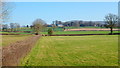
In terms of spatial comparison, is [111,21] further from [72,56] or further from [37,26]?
[72,56]

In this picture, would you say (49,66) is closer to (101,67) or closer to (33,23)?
(101,67)

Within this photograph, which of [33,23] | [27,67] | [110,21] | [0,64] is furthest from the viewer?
[33,23]

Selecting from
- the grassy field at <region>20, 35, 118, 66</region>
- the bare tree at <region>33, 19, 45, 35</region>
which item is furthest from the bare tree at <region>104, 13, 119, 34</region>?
the grassy field at <region>20, 35, 118, 66</region>

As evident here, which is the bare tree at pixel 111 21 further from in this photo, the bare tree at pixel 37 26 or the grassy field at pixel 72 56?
the grassy field at pixel 72 56

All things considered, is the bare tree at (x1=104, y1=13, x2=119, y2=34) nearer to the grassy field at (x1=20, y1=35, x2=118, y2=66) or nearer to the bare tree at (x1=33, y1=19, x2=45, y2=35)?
the bare tree at (x1=33, y1=19, x2=45, y2=35)

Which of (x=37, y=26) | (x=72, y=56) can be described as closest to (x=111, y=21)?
(x=37, y=26)

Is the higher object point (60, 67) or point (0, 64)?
point (0, 64)

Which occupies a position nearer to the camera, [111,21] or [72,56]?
[72,56]

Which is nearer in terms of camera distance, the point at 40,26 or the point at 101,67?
the point at 101,67

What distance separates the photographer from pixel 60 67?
10.6m

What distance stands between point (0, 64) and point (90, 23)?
16404 centimetres

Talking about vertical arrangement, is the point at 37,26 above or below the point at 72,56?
above

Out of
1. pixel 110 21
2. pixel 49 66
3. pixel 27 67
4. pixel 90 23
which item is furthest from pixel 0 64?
pixel 90 23

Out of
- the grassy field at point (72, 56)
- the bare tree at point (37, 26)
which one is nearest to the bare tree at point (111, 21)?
the bare tree at point (37, 26)
